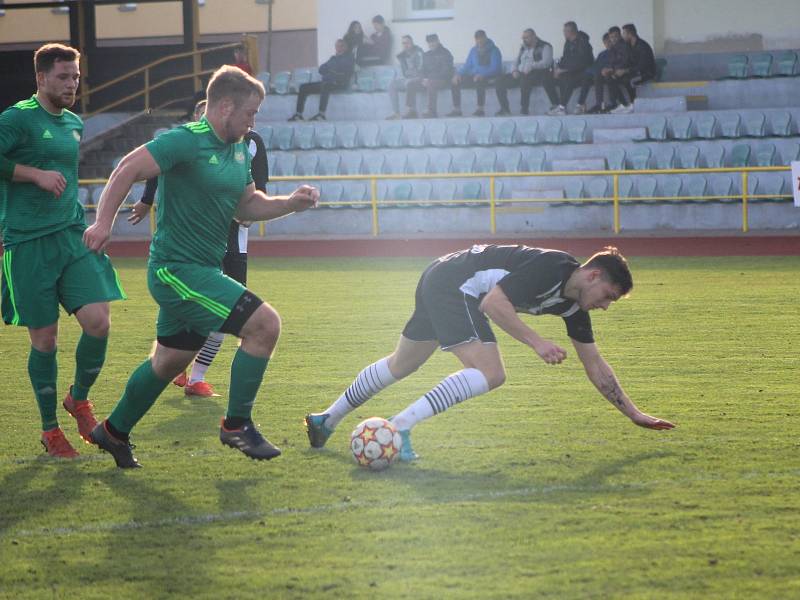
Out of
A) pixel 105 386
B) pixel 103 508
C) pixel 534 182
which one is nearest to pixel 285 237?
pixel 534 182

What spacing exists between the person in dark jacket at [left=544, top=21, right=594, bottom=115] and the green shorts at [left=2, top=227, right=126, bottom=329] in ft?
57.7

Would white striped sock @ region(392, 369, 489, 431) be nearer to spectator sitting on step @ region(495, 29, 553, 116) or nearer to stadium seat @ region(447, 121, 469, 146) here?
spectator sitting on step @ region(495, 29, 553, 116)

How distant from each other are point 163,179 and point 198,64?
2301cm

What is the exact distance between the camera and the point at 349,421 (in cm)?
698

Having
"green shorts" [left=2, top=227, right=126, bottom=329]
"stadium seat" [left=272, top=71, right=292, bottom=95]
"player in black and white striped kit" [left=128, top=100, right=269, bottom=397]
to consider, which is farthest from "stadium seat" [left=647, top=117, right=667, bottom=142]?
"green shorts" [left=2, top=227, right=126, bottom=329]

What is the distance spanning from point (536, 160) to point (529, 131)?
0.85 m

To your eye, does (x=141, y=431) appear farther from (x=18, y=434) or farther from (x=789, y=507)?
(x=789, y=507)

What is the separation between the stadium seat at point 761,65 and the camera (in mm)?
24219

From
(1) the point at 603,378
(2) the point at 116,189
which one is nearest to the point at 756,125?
(1) the point at 603,378

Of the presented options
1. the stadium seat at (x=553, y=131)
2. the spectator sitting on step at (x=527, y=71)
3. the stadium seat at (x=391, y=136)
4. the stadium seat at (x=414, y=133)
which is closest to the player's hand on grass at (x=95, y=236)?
the spectator sitting on step at (x=527, y=71)

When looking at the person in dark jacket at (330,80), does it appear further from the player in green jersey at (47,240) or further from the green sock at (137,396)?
the green sock at (137,396)

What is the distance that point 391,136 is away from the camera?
24.9 metres

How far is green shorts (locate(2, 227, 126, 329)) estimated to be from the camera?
611 centimetres

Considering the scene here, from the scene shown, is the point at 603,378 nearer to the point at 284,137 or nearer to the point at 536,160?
the point at 536,160
